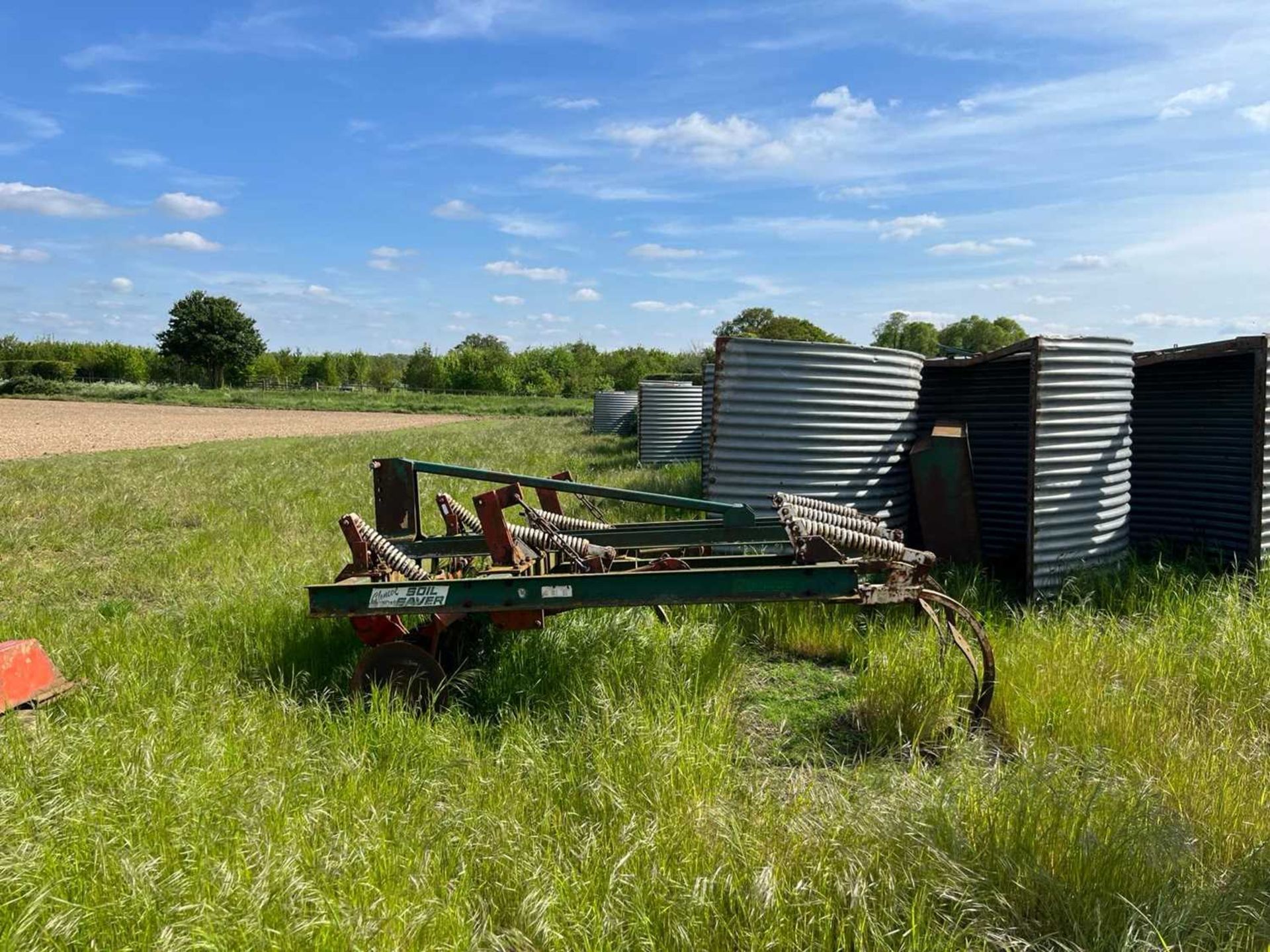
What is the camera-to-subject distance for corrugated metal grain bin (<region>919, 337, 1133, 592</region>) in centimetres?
546

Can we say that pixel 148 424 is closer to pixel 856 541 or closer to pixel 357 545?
pixel 357 545

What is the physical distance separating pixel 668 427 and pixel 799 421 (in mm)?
8778

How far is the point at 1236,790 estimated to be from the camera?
112 inches

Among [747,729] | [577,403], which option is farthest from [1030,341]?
[577,403]

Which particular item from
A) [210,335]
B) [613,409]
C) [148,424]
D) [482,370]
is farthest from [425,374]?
[613,409]

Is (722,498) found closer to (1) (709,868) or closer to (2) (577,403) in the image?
(1) (709,868)

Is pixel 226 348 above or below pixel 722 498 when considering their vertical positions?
above

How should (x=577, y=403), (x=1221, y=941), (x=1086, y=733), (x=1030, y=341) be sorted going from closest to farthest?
(x=1221, y=941), (x=1086, y=733), (x=1030, y=341), (x=577, y=403)

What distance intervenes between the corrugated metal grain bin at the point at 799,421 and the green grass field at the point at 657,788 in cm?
104

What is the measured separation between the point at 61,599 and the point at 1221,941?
21.2ft

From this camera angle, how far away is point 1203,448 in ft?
20.4

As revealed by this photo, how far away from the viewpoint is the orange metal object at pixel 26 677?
11.5ft

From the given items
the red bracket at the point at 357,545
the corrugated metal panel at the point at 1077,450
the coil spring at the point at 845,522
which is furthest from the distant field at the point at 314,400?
the red bracket at the point at 357,545

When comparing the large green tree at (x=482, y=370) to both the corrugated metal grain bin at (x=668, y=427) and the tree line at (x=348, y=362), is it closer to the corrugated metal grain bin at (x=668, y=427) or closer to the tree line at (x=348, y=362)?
the tree line at (x=348, y=362)
